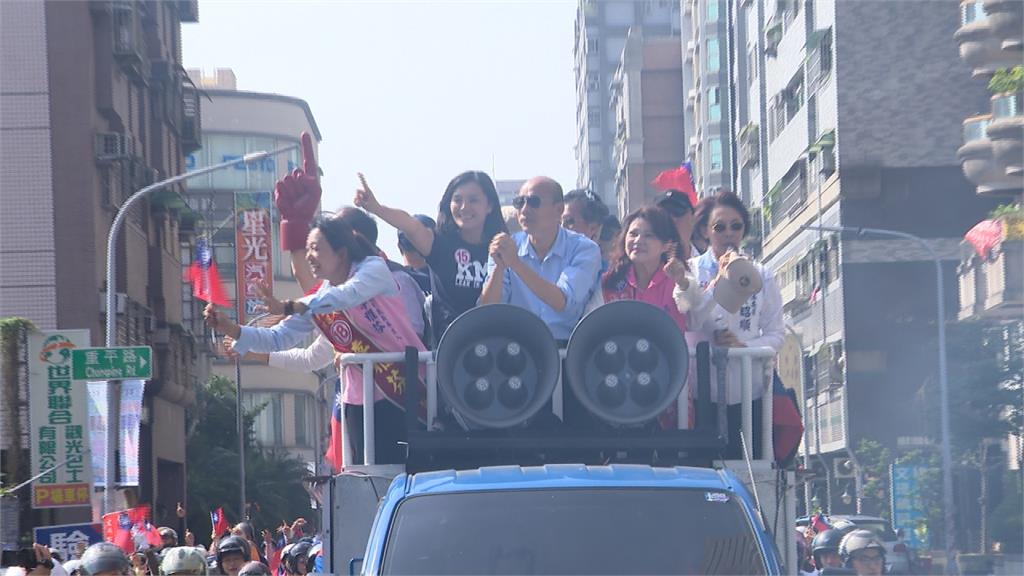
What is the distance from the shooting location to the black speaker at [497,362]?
8289mm

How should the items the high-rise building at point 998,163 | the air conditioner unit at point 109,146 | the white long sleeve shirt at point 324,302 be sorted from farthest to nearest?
the high-rise building at point 998,163 → the air conditioner unit at point 109,146 → the white long sleeve shirt at point 324,302

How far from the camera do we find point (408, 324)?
356 inches

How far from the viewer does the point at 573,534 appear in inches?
275

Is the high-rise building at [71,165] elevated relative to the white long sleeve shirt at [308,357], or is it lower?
elevated

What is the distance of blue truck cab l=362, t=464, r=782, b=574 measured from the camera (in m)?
6.95

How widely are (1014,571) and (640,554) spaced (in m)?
27.9

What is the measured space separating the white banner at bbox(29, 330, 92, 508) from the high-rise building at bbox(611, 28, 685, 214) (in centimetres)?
7313

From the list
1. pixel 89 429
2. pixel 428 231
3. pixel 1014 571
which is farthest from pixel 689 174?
pixel 1014 571

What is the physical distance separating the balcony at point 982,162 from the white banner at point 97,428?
2076 cm

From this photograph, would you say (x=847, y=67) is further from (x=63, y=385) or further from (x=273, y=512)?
(x=63, y=385)

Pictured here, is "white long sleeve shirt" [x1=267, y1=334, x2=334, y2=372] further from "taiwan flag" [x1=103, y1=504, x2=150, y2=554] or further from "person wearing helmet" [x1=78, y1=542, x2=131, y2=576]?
"taiwan flag" [x1=103, y1=504, x2=150, y2=554]

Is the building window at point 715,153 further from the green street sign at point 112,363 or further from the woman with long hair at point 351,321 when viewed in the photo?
the woman with long hair at point 351,321

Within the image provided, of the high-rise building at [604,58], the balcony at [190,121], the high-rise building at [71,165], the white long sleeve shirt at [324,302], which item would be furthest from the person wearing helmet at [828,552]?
the high-rise building at [604,58]

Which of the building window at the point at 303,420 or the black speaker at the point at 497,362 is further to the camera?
the building window at the point at 303,420
